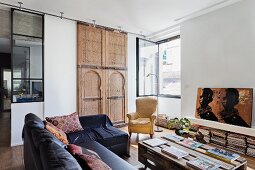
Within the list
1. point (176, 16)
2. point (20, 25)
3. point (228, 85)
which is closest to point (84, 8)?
point (20, 25)

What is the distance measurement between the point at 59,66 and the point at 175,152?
10.5 feet

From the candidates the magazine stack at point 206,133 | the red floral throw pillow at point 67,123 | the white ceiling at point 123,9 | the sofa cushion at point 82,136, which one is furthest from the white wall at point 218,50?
the red floral throw pillow at point 67,123

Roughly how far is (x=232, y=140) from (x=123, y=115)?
9.25ft

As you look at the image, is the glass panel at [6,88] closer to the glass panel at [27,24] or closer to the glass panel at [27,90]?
the glass panel at [27,90]

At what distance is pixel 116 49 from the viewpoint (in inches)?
192

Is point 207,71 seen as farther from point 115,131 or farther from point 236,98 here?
point 115,131

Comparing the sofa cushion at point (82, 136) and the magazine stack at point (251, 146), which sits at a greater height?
the sofa cushion at point (82, 136)

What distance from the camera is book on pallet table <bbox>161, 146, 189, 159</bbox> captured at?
198cm

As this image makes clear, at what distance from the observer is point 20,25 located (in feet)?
11.7

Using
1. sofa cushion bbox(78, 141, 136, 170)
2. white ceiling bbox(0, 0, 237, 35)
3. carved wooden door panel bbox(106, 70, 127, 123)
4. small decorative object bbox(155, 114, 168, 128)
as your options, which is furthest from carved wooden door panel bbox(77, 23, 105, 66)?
sofa cushion bbox(78, 141, 136, 170)

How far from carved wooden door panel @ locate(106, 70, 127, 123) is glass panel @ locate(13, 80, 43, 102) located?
1.70 meters

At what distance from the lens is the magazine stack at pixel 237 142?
9.95 ft

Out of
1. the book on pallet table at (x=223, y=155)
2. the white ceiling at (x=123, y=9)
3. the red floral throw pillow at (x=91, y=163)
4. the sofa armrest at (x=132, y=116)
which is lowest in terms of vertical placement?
the book on pallet table at (x=223, y=155)

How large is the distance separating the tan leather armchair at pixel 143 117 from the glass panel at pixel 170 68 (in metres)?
1.31
